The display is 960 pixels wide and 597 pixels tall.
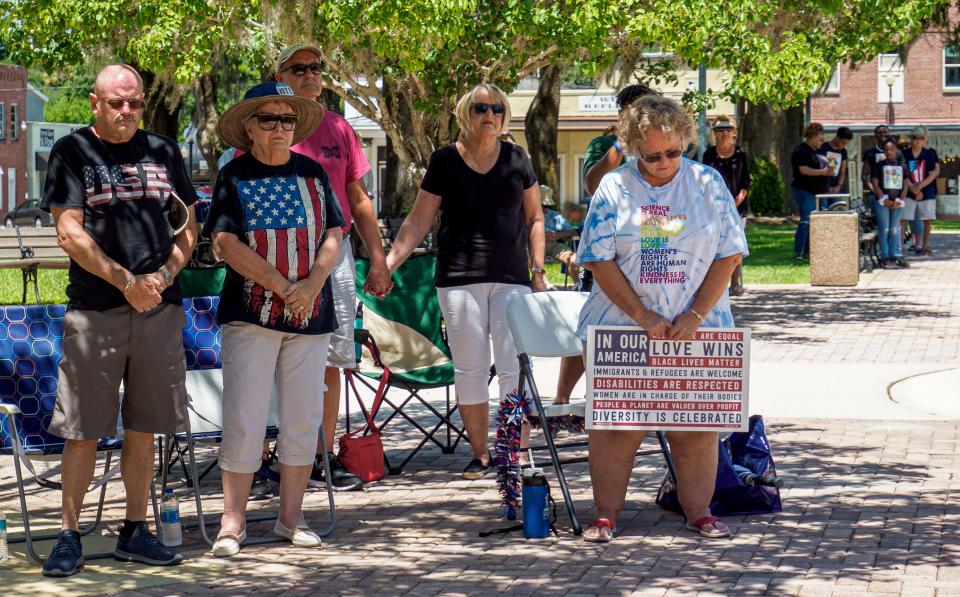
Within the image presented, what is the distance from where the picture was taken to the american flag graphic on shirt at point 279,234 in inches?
242

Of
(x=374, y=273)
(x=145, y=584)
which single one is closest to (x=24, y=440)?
(x=145, y=584)

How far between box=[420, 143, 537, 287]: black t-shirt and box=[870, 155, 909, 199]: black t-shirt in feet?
48.5

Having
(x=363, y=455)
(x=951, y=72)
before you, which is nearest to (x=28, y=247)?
(x=363, y=455)

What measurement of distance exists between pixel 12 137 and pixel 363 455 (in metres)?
63.6

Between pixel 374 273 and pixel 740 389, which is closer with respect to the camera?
pixel 740 389

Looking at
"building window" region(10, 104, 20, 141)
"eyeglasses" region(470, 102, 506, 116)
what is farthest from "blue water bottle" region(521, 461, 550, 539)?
"building window" region(10, 104, 20, 141)

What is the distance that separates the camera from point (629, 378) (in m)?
6.32

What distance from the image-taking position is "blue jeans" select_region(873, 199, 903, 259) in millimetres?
21500

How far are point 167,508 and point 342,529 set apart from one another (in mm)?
817

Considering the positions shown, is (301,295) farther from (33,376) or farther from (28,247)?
(28,247)

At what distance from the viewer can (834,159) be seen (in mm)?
21094

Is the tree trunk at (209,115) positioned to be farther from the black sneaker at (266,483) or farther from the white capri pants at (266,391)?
the white capri pants at (266,391)

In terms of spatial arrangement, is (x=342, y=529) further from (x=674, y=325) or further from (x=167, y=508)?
(x=674, y=325)

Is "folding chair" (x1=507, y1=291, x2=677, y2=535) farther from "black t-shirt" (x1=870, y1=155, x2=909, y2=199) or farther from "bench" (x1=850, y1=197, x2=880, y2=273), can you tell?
"black t-shirt" (x1=870, y1=155, x2=909, y2=199)
